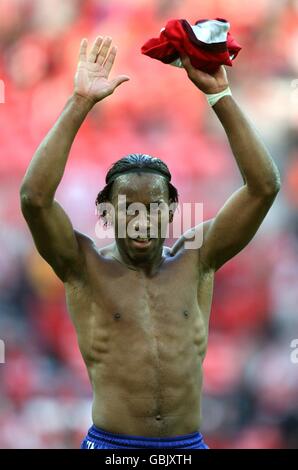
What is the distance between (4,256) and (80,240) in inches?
137

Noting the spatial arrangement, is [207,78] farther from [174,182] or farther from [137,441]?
[174,182]

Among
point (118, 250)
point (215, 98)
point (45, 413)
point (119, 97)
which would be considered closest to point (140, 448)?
point (118, 250)

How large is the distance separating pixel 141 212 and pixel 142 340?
43 centimetres

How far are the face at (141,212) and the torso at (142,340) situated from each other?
0.40 feet

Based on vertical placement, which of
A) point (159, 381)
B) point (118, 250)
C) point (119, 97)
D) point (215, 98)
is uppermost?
point (119, 97)

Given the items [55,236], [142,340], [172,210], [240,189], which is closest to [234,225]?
[240,189]

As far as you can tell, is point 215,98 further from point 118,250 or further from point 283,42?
point 283,42

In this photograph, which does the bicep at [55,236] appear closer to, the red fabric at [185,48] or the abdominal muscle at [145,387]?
the abdominal muscle at [145,387]

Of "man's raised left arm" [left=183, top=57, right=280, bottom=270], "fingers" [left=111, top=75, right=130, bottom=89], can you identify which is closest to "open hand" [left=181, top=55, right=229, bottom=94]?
"man's raised left arm" [left=183, top=57, right=280, bottom=270]

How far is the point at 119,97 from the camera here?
24.0 ft

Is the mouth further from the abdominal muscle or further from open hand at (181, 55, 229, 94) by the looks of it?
open hand at (181, 55, 229, 94)

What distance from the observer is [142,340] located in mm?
3336

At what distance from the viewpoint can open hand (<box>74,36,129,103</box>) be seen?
3.22 meters

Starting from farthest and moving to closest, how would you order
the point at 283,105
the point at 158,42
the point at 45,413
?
the point at 283,105, the point at 45,413, the point at 158,42
